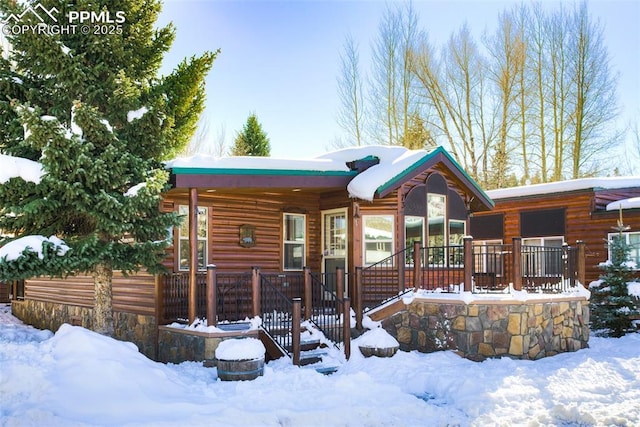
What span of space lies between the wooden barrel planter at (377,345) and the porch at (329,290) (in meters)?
0.32

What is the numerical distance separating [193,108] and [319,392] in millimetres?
8859

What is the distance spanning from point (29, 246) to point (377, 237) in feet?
22.2

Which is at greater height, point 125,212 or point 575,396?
point 125,212

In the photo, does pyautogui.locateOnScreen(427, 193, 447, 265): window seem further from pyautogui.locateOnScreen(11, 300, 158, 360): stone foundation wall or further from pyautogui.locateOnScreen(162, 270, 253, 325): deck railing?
pyautogui.locateOnScreen(11, 300, 158, 360): stone foundation wall

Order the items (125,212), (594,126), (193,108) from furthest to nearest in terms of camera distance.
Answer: (594,126), (193,108), (125,212)

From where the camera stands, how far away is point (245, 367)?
837cm

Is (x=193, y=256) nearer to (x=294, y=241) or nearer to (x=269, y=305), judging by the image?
(x=269, y=305)

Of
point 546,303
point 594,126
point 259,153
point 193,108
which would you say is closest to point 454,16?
point 594,126

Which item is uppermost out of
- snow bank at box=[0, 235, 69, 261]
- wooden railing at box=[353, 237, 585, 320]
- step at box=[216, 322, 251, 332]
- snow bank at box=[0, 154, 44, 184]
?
snow bank at box=[0, 154, 44, 184]

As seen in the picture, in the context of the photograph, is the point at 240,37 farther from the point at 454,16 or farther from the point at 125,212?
the point at 454,16

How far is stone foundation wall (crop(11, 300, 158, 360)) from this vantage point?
1127 cm

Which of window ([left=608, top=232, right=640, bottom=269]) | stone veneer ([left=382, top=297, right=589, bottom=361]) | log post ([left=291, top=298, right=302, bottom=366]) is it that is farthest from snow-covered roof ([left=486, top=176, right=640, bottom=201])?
log post ([left=291, top=298, right=302, bottom=366])
